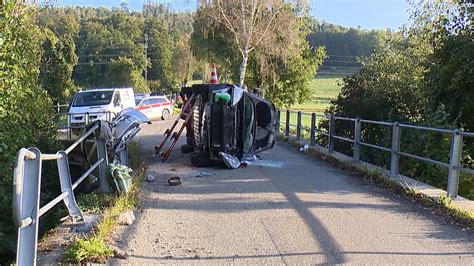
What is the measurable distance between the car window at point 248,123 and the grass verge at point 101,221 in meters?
3.25

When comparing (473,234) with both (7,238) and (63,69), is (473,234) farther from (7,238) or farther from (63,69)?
(63,69)

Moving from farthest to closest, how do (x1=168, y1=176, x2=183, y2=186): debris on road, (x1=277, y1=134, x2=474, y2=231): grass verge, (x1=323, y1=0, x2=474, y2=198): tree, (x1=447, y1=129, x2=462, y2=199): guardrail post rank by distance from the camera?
1. (x1=323, y1=0, x2=474, y2=198): tree
2. (x1=168, y1=176, x2=183, y2=186): debris on road
3. (x1=447, y1=129, x2=462, y2=199): guardrail post
4. (x1=277, y1=134, x2=474, y2=231): grass verge

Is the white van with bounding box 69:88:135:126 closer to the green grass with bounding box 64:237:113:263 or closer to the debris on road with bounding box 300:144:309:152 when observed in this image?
the debris on road with bounding box 300:144:309:152

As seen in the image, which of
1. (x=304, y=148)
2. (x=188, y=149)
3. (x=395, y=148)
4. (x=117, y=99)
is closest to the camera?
(x=395, y=148)

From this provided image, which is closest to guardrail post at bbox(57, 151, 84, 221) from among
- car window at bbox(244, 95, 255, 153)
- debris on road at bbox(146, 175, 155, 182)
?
debris on road at bbox(146, 175, 155, 182)

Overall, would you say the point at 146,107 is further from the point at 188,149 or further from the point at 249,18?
the point at 188,149

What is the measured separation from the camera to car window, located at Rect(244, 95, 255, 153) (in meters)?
11.2

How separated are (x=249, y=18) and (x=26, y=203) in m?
26.5

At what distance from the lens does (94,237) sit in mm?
4777

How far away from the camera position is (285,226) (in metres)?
5.74

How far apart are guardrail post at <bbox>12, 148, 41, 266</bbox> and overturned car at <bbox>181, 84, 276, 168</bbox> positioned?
6591 mm

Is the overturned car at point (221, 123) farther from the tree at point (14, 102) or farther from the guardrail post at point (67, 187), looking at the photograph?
the guardrail post at point (67, 187)

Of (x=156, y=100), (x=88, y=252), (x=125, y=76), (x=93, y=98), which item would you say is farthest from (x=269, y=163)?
(x=125, y=76)

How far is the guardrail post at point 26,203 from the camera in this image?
11.4 ft
